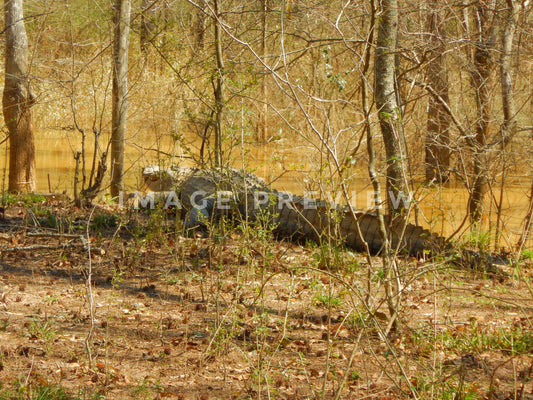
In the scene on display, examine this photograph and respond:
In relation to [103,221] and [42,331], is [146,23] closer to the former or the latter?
[103,221]

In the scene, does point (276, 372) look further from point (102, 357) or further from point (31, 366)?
point (31, 366)

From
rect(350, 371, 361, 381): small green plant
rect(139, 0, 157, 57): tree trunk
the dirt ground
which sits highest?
rect(139, 0, 157, 57): tree trunk

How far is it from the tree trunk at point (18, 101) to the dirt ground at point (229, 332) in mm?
4016

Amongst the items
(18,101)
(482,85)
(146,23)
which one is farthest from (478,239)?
(18,101)

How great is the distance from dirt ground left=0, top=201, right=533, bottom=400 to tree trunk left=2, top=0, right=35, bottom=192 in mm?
4016

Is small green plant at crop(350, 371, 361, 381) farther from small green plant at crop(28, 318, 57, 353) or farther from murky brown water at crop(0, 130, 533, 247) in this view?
murky brown water at crop(0, 130, 533, 247)

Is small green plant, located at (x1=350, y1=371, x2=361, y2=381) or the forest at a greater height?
the forest

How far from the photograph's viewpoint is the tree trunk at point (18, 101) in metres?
10.1

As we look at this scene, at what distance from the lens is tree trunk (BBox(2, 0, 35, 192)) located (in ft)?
33.2

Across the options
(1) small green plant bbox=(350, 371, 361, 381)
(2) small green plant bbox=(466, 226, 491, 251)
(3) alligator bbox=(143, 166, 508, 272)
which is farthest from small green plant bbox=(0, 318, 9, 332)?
(2) small green plant bbox=(466, 226, 491, 251)

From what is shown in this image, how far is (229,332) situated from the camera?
14.8ft

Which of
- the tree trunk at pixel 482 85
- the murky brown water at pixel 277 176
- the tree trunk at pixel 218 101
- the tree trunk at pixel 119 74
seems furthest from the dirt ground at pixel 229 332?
the tree trunk at pixel 119 74

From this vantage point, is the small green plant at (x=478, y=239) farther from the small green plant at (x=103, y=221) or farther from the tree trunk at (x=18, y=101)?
the tree trunk at (x=18, y=101)

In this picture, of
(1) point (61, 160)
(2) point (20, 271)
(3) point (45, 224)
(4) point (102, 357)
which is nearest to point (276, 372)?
(4) point (102, 357)
